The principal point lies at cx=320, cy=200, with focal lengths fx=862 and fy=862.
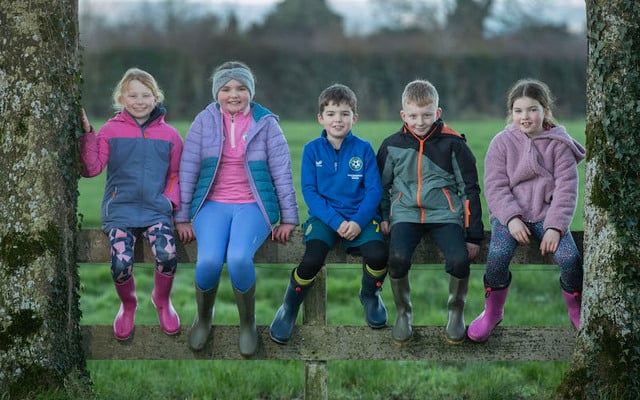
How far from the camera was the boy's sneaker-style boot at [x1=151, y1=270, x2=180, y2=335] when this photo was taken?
15.3 feet

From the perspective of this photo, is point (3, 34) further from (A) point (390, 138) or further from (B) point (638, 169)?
(B) point (638, 169)

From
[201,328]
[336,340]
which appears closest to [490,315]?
[336,340]

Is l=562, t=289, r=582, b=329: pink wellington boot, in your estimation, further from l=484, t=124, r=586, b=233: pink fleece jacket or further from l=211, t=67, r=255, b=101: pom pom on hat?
l=211, t=67, r=255, b=101: pom pom on hat

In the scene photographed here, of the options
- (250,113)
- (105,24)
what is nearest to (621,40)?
(250,113)

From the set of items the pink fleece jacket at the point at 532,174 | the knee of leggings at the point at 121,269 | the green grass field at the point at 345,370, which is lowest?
the green grass field at the point at 345,370

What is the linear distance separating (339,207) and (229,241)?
24.4 inches

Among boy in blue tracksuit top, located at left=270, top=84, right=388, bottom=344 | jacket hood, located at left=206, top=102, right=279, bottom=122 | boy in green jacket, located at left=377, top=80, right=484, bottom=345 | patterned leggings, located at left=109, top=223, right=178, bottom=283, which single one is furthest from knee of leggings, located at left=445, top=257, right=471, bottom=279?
patterned leggings, located at left=109, top=223, right=178, bottom=283

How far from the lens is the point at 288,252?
473cm

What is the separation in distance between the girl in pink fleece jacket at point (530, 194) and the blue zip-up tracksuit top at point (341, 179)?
2.09 feet

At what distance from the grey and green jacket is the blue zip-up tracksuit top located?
0.37 feet

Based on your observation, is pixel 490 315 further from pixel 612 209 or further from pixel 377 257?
pixel 612 209

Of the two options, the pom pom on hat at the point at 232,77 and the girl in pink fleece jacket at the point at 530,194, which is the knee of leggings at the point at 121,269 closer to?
the pom pom on hat at the point at 232,77

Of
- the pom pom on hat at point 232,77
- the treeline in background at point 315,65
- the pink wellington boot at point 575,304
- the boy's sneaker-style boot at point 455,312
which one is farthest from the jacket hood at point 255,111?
the treeline in background at point 315,65

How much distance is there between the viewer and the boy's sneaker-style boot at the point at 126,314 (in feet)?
15.4
